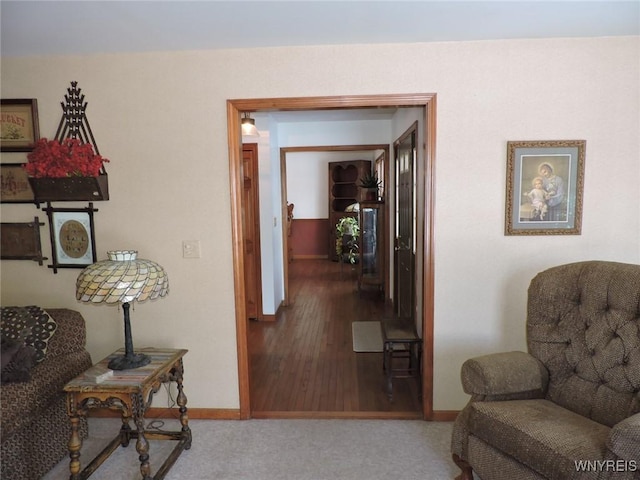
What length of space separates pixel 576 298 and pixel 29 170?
3.14 metres

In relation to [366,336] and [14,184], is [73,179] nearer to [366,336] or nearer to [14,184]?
[14,184]

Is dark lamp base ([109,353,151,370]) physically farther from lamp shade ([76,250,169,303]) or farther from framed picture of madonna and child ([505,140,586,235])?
framed picture of madonna and child ([505,140,586,235])

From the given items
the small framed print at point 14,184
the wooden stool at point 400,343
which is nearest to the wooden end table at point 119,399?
the small framed print at point 14,184

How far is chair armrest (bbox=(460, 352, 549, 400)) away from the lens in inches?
78.3

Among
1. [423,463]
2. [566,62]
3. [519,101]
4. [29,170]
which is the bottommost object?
[423,463]

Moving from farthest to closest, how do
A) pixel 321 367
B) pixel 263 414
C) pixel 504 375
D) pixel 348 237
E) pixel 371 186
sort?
pixel 348 237 < pixel 371 186 < pixel 321 367 < pixel 263 414 < pixel 504 375

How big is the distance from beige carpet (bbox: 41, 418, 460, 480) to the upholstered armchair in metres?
0.36

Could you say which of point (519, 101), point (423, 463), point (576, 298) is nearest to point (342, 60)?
point (519, 101)

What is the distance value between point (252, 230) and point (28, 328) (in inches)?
112

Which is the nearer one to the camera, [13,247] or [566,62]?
[566,62]

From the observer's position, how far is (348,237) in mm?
8281

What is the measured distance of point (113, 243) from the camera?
2740mm

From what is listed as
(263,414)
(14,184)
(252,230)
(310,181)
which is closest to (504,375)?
(263,414)

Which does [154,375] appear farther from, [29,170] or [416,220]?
[416,220]
